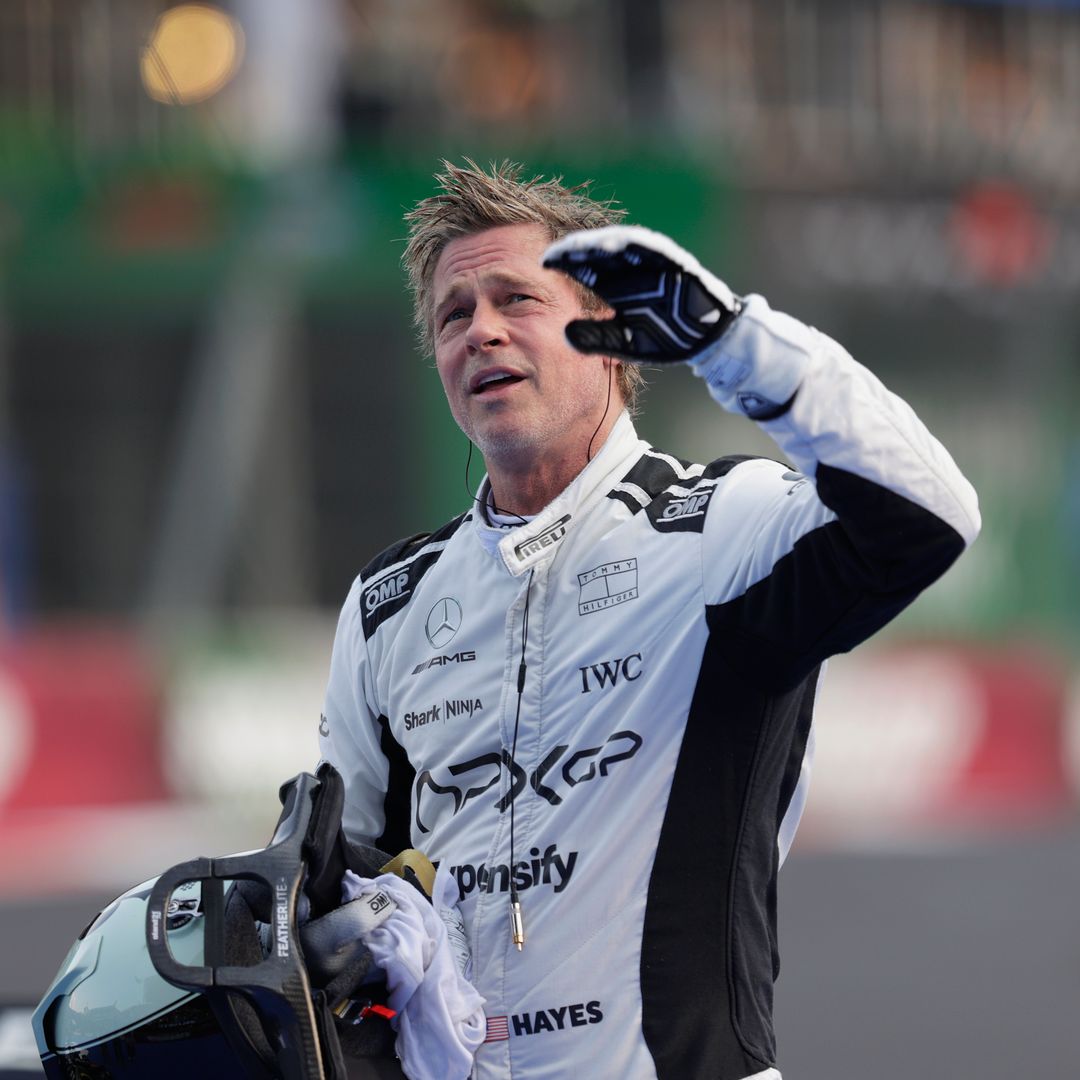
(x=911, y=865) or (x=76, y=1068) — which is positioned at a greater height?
(x=76, y=1068)

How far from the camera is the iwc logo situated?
3145 mm

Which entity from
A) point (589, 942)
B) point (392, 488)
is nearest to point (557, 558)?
point (589, 942)

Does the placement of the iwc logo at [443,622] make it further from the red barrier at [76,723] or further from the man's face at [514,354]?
the red barrier at [76,723]

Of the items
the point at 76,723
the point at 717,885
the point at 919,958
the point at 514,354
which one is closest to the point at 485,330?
the point at 514,354

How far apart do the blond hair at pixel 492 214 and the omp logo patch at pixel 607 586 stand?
0.43 metres

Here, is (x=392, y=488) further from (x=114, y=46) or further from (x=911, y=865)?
(x=911, y=865)

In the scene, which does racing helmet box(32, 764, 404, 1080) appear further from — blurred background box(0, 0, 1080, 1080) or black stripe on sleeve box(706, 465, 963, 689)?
blurred background box(0, 0, 1080, 1080)

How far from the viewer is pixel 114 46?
47.9ft

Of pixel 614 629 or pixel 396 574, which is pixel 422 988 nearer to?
pixel 614 629

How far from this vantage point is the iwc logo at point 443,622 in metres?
3.14

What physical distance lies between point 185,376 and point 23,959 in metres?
8.45

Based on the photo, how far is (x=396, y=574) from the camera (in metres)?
3.35

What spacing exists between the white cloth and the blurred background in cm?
626

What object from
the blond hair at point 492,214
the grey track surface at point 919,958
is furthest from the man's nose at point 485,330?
the grey track surface at point 919,958
